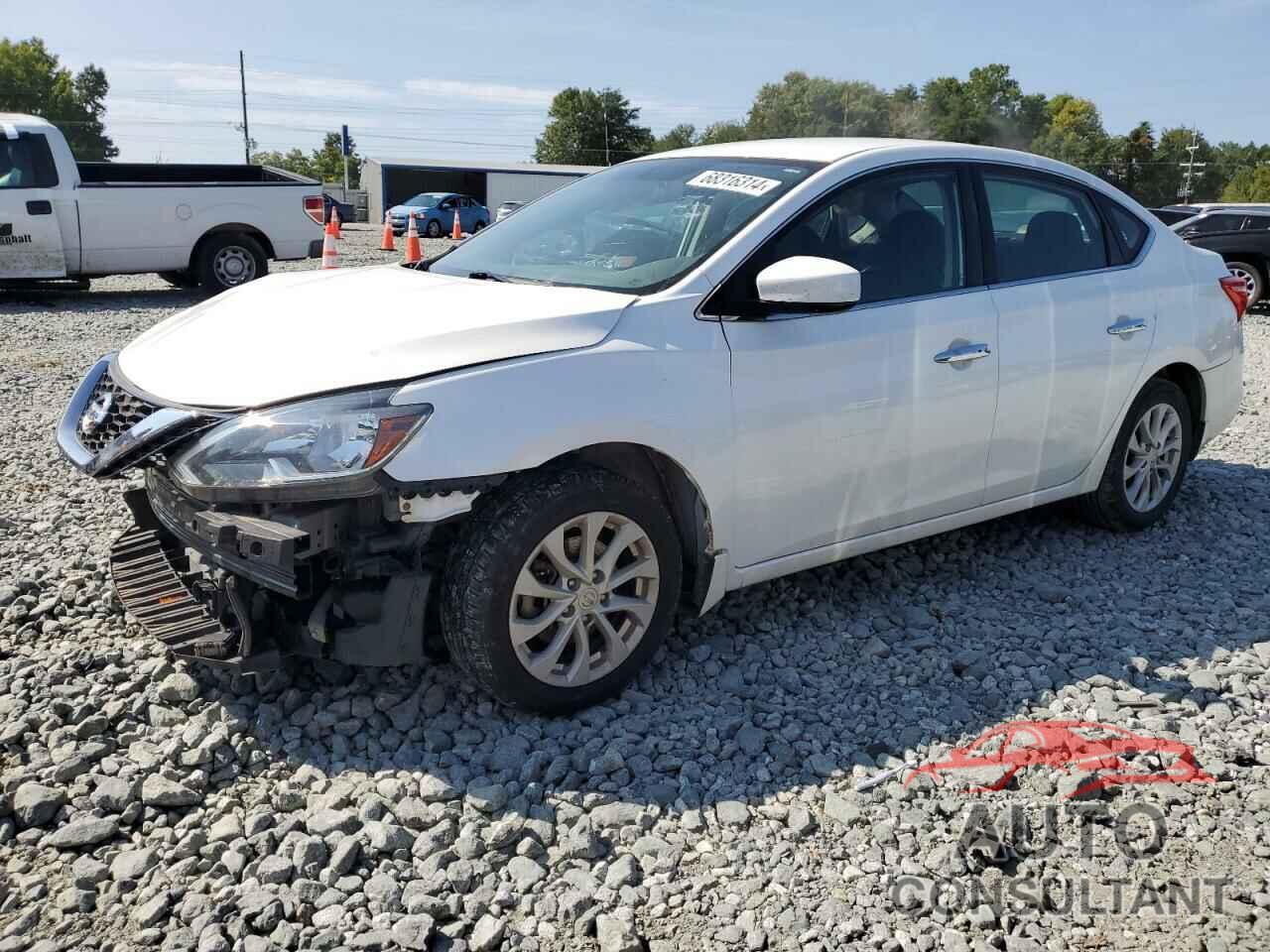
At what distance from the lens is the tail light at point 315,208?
13594mm

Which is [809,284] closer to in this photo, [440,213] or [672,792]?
[672,792]

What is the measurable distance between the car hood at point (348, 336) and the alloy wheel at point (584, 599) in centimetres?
57

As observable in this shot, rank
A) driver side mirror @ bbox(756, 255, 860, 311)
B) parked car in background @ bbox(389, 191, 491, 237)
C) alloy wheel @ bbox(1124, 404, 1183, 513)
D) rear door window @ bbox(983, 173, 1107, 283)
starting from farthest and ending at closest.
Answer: parked car in background @ bbox(389, 191, 491, 237), alloy wheel @ bbox(1124, 404, 1183, 513), rear door window @ bbox(983, 173, 1107, 283), driver side mirror @ bbox(756, 255, 860, 311)

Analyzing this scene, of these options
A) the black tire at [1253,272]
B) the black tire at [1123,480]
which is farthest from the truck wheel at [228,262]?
the black tire at [1253,272]

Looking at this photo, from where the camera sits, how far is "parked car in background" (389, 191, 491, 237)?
36.6 meters

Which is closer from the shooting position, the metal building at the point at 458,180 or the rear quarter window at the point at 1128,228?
the rear quarter window at the point at 1128,228

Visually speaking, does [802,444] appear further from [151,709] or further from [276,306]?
[151,709]

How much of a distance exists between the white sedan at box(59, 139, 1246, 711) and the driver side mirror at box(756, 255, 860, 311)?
0.01 meters

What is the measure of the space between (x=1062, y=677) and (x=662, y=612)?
1.43m

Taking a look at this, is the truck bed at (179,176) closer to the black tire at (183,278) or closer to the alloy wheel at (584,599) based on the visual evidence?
the black tire at (183,278)

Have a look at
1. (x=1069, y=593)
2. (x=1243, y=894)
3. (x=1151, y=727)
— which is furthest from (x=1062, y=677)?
(x=1243, y=894)

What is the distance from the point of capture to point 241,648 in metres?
3.22

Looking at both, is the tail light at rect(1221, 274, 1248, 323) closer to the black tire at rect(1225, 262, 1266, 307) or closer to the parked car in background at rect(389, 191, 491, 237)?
the black tire at rect(1225, 262, 1266, 307)

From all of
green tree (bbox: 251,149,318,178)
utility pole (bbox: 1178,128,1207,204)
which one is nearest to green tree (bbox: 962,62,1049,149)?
utility pole (bbox: 1178,128,1207,204)
